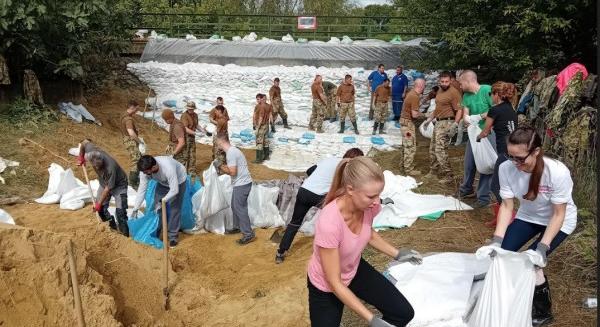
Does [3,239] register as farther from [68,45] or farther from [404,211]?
[68,45]

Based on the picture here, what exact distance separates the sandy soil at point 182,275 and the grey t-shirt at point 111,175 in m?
0.94

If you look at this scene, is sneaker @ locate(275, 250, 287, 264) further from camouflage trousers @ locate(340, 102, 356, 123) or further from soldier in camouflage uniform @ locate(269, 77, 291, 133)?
camouflage trousers @ locate(340, 102, 356, 123)

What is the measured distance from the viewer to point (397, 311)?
284 centimetres

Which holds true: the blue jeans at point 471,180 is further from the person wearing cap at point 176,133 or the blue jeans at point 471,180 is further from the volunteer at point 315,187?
the person wearing cap at point 176,133

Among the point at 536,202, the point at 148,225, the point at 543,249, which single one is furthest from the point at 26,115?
the point at 543,249

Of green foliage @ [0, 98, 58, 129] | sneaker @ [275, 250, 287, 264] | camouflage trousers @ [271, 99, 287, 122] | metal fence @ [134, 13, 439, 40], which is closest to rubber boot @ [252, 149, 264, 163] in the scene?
camouflage trousers @ [271, 99, 287, 122]

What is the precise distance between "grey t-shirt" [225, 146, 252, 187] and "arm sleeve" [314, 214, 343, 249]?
3.74 m

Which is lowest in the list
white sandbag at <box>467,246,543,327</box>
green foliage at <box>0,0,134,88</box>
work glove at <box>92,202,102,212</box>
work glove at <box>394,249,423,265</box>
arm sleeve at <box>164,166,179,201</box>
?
work glove at <box>92,202,102,212</box>

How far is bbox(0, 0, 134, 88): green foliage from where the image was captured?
10.6m

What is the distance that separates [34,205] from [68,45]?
5775 mm

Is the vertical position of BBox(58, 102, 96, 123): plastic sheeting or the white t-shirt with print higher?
the white t-shirt with print

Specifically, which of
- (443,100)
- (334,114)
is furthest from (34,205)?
(334,114)

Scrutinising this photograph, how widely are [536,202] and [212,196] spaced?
4295 millimetres

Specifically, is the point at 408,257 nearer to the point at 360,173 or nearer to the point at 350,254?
the point at 350,254
